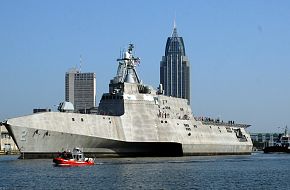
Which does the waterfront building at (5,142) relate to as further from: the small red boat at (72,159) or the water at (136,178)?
the water at (136,178)

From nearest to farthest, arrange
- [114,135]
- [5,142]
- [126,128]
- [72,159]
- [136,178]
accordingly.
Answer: [136,178] → [72,159] → [114,135] → [126,128] → [5,142]

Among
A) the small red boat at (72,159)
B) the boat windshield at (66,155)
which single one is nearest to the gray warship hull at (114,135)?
the small red boat at (72,159)

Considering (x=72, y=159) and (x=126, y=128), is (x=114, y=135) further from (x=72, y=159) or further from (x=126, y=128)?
(x=72, y=159)

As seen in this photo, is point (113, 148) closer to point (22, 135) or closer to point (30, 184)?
point (22, 135)

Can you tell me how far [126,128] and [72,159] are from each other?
15518mm

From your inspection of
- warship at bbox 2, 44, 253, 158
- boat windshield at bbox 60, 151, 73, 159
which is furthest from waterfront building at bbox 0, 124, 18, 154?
boat windshield at bbox 60, 151, 73, 159

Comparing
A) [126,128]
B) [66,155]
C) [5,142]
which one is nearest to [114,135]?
[126,128]

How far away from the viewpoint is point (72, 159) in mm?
69125

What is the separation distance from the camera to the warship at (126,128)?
243ft

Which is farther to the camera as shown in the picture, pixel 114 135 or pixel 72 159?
pixel 114 135

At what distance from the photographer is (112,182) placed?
160ft

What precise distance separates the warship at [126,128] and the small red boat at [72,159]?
468cm

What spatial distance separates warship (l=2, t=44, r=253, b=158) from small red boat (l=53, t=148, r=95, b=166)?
4681 millimetres

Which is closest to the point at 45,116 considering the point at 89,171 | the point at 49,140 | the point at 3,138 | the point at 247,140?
the point at 49,140
